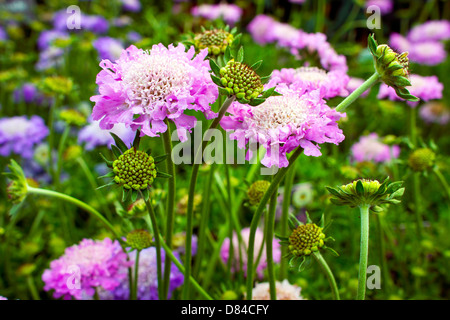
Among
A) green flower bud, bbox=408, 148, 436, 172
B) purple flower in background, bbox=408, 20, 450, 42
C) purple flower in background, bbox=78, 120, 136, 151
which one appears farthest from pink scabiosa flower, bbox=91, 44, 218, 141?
purple flower in background, bbox=408, 20, 450, 42

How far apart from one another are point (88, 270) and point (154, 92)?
1.37ft

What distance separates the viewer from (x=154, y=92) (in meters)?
0.63

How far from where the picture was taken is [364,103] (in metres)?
2.00

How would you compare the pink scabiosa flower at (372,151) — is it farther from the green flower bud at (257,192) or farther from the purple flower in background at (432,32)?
the purple flower in background at (432,32)

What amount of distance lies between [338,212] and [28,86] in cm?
163

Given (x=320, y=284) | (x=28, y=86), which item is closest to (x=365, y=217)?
(x=320, y=284)

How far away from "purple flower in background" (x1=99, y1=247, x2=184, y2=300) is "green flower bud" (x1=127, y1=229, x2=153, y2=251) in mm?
149

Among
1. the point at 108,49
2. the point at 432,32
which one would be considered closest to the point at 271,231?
the point at 108,49

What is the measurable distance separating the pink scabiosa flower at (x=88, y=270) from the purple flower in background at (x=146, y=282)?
0.9 inches

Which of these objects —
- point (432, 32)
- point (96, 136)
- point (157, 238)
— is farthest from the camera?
point (432, 32)

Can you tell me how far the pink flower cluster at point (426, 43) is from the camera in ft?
6.91

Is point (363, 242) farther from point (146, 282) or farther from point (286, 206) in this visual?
point (146, 282)

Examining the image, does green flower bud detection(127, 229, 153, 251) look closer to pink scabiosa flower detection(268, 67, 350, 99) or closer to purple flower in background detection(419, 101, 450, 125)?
pink scabiosa flower detection(268, 67, 350, 99)
